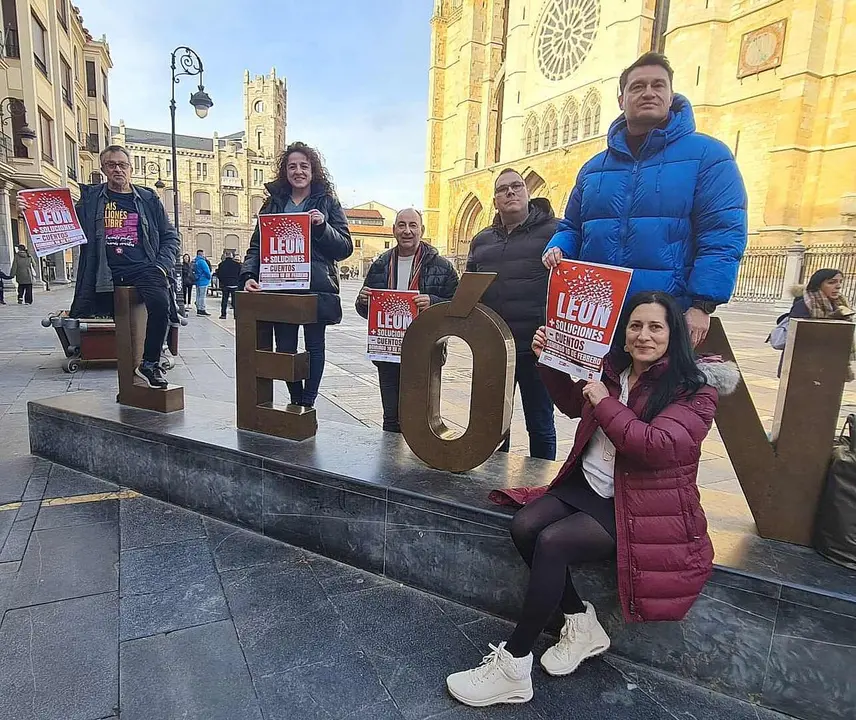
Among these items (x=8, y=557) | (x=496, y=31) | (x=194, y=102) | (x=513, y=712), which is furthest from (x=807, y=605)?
(x=496, y=31)

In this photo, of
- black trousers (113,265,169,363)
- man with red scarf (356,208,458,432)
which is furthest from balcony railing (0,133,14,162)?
man with red scarf (356,208,458,432)

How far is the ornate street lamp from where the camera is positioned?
19.0 metres

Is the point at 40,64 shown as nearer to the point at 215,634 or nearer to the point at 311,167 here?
the point at 311,167

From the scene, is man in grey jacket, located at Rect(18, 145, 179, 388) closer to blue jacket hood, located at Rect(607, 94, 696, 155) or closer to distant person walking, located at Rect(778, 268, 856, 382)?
blue jacket hood, located at Rect(607, 94, 696, 155)

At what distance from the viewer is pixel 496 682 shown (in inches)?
74.8

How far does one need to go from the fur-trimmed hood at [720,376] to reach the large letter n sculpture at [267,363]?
84.5 inches

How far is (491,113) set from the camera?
43.1 m

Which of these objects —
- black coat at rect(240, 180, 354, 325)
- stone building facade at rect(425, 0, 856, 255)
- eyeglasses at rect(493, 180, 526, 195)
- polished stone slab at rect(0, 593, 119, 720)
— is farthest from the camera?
stone building facade at rect(425, 0, 856, 255)

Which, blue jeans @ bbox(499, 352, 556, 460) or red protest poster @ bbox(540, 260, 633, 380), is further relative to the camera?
blue jeans @ bbox(499, 352, 556, 460)

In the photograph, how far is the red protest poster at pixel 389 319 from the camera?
351 cm

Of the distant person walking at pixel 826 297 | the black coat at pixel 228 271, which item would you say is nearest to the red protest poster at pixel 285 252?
the distant person walking at pixel 826 297

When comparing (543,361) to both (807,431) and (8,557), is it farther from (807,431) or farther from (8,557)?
(8,557)

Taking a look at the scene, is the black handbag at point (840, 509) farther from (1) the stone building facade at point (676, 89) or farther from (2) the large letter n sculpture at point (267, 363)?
(1) the stone building facade at point (676, 89)

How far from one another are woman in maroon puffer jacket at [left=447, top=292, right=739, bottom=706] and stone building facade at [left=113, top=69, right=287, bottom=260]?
81091 millimetres
